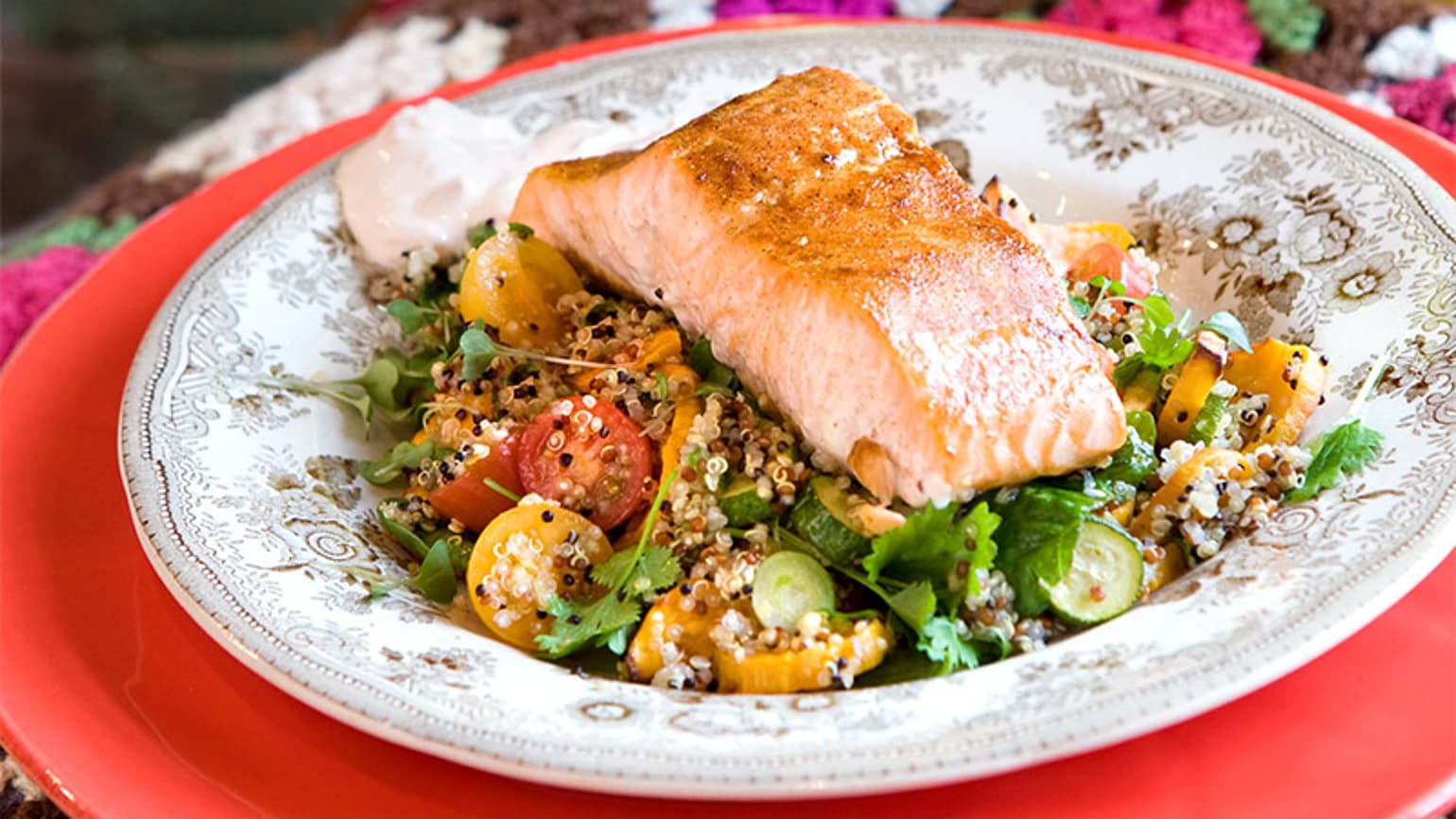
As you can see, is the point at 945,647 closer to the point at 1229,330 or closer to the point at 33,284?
the point at 1229,330

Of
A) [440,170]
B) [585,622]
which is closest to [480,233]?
[440,170]

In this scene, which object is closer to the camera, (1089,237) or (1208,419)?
(1208,419)

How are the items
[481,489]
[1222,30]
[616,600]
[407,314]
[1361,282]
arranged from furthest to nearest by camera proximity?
[1222,30] → [407,314] → [1361,282] → [481,489] → [616,600]

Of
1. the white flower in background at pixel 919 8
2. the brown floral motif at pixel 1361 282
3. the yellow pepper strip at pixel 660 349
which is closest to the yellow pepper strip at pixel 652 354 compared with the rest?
the yellow pepper strip at pixel 660 349

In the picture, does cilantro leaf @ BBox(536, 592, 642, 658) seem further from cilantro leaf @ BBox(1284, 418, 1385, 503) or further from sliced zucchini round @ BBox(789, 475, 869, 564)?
cilantro leaf @ BBox(1284, 418, 1385, 503)

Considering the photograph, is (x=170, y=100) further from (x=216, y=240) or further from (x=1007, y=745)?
(x=1007, y=745)

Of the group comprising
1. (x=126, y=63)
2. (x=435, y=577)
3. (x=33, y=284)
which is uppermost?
(x=435, y=577)
